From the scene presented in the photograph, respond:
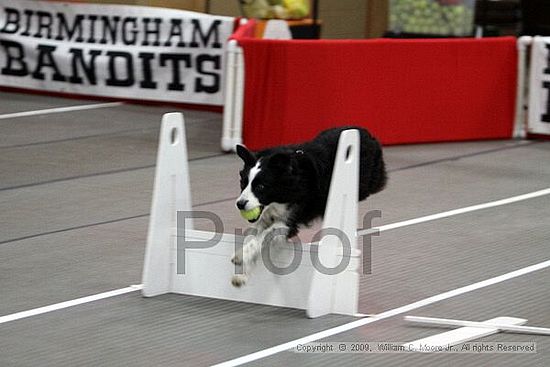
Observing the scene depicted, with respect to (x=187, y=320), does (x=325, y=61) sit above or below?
above

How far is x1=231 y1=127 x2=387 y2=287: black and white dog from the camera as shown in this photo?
6.23 meters

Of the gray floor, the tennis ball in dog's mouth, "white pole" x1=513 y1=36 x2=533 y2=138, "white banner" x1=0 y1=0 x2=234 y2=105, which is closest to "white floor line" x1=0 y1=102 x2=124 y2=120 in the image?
"white banner" x1=0 y1=0 x2=234 y2=105

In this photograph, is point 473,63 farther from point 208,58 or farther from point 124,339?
point 124,339

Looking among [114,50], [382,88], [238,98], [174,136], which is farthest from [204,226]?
[114,50]

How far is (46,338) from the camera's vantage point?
19.5 ft

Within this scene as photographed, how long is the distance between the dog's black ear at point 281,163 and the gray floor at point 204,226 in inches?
33.5

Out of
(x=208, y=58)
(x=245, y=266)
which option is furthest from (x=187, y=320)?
(x=208, y=58)

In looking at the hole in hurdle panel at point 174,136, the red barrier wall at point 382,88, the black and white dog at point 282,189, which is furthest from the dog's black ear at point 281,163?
the red barrier wall at point 382,88

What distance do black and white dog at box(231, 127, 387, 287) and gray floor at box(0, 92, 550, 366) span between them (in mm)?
460

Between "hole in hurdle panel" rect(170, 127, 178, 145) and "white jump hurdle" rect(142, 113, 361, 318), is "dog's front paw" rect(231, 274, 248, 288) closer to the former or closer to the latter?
"white jump hurdle" rect(142, 113, 361, 318)

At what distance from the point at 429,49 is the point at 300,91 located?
1.74 m

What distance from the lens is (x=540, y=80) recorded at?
514 inches

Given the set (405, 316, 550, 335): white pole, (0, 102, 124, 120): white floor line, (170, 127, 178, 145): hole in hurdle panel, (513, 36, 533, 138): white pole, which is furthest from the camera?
(0, 102, 124, 120): white floor line

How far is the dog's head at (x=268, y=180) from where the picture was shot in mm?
6215
